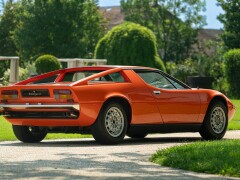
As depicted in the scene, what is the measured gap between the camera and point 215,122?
55.8 ft

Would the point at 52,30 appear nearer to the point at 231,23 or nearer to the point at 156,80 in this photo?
the point at 231,23

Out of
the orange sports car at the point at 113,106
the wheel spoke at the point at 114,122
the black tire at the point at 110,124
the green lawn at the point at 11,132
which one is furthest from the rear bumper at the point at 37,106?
the green lawn at the point at 11,132

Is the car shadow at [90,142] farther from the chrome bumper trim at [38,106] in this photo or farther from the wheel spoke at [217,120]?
the chrome bumper trim at [38,106]

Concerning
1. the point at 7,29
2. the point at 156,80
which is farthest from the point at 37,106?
the point at 7,29

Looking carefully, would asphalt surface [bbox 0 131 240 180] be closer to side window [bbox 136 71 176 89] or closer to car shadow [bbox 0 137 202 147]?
car shadow [bbox 0 137 202 147]

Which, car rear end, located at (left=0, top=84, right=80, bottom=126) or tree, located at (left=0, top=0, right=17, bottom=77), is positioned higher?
tree, located at (left=0, top=0, right=17, bottom=77)

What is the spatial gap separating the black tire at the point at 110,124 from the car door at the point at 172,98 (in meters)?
0.99

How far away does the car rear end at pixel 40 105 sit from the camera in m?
15.1

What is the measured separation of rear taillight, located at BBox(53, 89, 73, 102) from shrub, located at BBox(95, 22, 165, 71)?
34.7 meters

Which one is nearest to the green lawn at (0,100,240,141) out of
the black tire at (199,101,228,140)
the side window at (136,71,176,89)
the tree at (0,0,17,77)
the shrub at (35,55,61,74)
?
the side window at (136,71,176,89)

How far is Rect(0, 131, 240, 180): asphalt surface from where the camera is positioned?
10.3m

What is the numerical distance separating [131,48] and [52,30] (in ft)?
118

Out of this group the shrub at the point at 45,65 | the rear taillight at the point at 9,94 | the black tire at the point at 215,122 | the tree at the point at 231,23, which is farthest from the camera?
the tree at the point at 231,23

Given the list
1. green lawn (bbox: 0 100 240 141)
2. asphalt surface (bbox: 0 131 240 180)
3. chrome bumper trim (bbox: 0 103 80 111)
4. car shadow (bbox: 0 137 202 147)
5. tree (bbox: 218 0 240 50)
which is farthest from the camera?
tree (bbox: 218 0 240 50)
